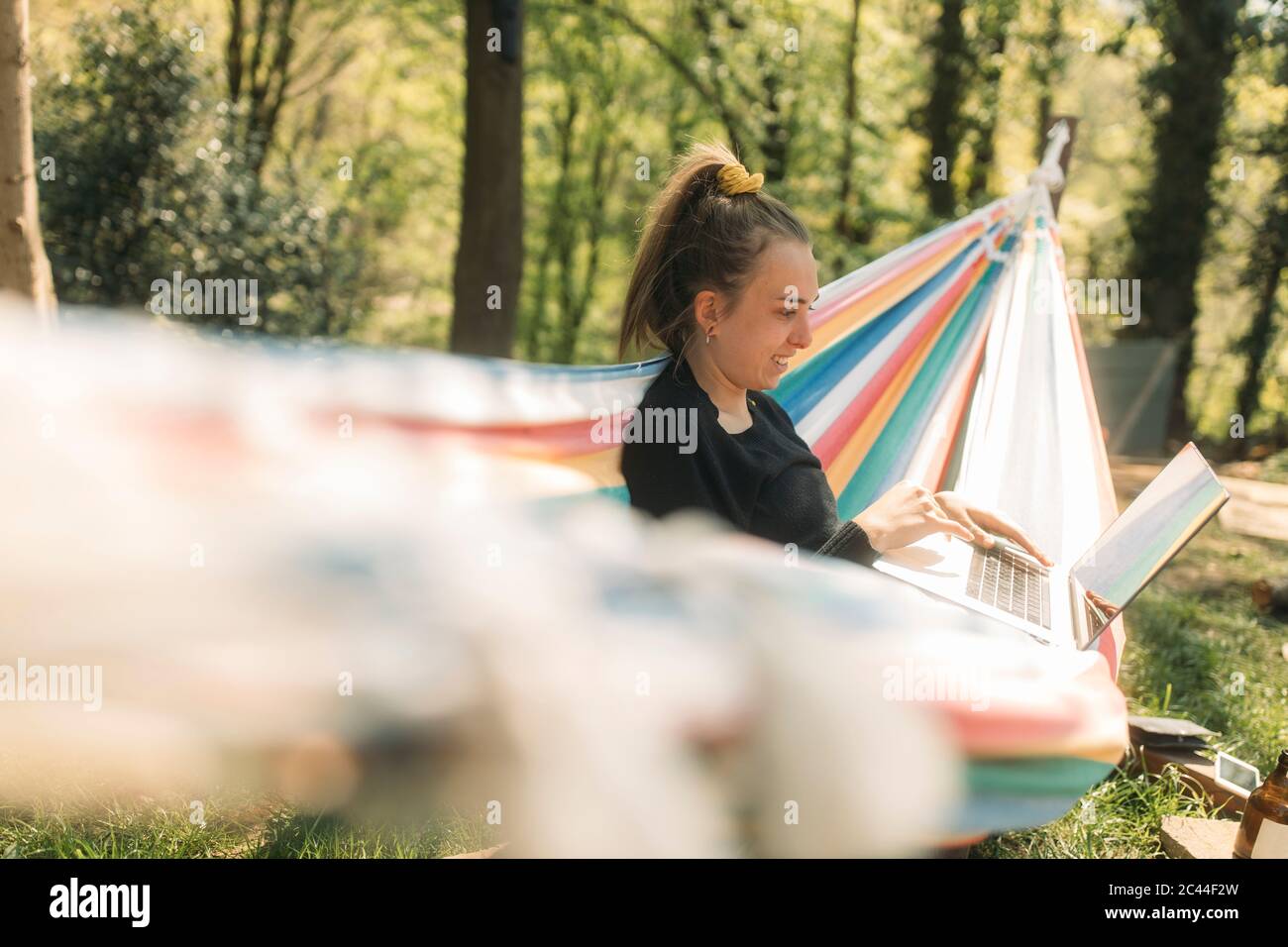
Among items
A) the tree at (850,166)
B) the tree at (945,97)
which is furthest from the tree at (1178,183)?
the tree at (850,166)

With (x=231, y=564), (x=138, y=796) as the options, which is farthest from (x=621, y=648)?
(x=138, y=796)

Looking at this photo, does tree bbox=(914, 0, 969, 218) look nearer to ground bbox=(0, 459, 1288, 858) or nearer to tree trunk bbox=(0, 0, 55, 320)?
ground bbox=(0, 459, 1288, 858)

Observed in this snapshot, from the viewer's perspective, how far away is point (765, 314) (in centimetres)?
172

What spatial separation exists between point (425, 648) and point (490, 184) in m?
3.42

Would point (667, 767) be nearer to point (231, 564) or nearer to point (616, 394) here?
point (231, 564)

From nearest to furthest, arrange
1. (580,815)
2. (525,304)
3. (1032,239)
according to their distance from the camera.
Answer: (580,815), (1032,239), (525,304)

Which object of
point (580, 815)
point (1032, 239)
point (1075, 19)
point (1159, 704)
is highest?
point (1075, 19)

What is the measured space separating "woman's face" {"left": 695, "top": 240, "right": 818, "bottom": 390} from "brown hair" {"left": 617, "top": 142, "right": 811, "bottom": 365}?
2 cm

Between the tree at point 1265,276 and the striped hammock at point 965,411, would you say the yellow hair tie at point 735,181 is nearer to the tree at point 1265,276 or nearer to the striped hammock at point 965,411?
the striped hammock at point 965,411

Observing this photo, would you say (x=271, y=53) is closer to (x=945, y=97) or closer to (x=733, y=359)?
(x=945, y=97)

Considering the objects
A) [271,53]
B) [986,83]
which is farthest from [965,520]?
[271,53]

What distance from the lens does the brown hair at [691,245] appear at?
1722mm

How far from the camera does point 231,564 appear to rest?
1034 mm
